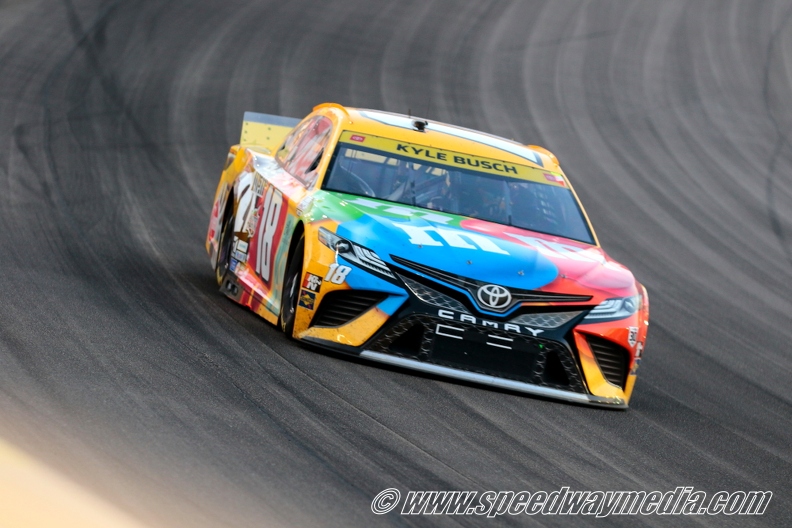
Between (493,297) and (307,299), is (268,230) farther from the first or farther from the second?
(493,297)

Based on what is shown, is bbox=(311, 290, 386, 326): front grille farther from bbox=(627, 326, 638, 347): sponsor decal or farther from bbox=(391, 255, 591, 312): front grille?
bbox=(627, 326, 638, 347): sponsor decal

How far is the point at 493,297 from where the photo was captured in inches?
251

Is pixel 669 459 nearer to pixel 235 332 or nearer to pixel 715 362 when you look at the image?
pixel 235 332

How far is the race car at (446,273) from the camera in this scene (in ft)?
20.9

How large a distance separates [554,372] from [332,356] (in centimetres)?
123

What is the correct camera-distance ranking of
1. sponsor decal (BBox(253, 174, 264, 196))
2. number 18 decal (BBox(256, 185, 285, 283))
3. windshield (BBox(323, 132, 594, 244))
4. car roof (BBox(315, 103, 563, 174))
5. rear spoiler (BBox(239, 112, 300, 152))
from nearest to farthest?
windshield (BBox(323, 132, 594, 244)) → number 18 decal (BBox(256, 185, 285, 283)) → car roof (BBox(315, 103, 563, 174)) → sponsor decal (BBox(253, 174, 264, 196)) → rear spoiler (BBox(239, 112, 300, 152))

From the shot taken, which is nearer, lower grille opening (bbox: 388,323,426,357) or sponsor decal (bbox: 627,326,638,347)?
lower grille opening (bbox: 388,323,426,357)

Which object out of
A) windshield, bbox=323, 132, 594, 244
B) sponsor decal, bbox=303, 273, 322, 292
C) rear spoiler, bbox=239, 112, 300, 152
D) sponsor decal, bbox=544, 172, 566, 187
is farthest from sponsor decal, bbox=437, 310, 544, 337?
rear spoiler, bbox=239, 112, 300, 152

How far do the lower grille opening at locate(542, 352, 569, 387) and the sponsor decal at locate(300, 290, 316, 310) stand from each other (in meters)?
1.32

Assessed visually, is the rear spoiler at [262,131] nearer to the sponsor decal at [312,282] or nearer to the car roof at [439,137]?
the car roof at [439,137]


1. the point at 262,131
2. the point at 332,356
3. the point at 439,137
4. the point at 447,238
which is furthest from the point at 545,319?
the point at 262,131

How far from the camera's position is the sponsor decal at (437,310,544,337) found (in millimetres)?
6312

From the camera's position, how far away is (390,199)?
732 cm

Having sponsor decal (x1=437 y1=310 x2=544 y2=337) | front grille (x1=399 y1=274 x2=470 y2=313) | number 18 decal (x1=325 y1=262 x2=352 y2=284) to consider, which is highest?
front grille (x1=399 y1=274 x2=470 y2=313)
